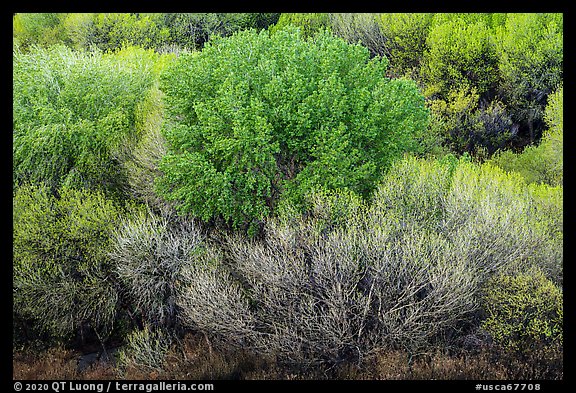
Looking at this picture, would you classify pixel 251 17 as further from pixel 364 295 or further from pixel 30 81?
pixel 364 295

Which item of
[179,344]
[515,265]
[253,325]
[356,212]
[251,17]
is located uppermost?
[251,17]

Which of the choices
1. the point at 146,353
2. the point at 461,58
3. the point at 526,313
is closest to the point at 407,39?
the point at 461,58

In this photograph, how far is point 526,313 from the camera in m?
19.9

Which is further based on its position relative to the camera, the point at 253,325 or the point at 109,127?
the point at 109,127

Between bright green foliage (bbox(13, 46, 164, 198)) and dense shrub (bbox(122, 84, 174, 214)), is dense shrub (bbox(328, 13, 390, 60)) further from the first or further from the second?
dense shrub (bbox(122, 84, 174, 214))

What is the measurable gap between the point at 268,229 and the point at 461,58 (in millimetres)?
26615

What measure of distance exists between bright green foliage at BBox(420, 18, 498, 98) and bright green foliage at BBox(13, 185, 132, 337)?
28.4m

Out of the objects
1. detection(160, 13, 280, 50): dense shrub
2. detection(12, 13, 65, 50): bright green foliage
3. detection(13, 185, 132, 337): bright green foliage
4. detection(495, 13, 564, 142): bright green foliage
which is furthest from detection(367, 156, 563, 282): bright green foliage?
detection(12, 13, 65, 50): bright green foliage

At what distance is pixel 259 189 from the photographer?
25.8 meters

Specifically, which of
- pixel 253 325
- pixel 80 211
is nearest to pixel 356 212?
pixel 253 325

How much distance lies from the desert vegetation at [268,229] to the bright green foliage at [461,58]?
8121 mm

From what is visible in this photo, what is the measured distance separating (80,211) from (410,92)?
660 inches

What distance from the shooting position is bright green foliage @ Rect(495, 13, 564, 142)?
40219mm

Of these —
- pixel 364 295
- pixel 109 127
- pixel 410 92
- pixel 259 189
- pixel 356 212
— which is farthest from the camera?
pixel 109 127
